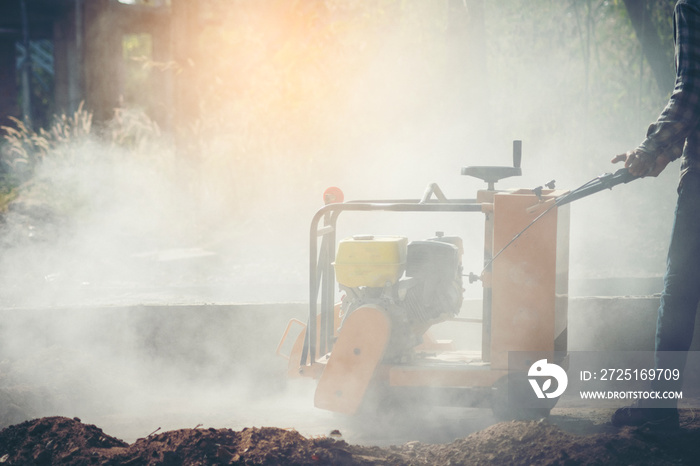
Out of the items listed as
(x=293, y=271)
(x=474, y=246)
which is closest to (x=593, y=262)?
(x=474, y=246)

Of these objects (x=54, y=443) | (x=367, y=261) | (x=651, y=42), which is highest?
(x=651, y=42)

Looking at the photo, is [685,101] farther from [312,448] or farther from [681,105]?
[312,448]

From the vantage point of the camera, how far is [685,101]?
3.17m

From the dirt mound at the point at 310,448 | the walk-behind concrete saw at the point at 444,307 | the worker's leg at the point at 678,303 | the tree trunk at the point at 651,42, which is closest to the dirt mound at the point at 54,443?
the dirt mound at the point at 310,448

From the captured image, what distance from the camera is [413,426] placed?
389 cm

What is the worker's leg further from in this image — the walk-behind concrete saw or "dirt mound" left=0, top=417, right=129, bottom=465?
"dirt mound" left=0, top=417, right=129, bottom=465

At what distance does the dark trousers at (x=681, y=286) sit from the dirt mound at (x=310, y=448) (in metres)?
0.33

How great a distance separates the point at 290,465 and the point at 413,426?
48.3 inches

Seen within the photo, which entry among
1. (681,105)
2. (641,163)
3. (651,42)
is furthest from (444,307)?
(651,42)

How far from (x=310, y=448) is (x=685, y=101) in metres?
2.23

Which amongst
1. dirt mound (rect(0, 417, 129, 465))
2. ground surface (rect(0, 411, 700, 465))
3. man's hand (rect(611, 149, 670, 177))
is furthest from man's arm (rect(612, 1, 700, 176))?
dirt mound (rect(0, 417, 129, 465))

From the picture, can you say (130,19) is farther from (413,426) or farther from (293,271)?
(413,426)

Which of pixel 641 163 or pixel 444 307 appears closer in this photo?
pixel 641 163

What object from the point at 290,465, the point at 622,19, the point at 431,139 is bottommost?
the point at 290,465
